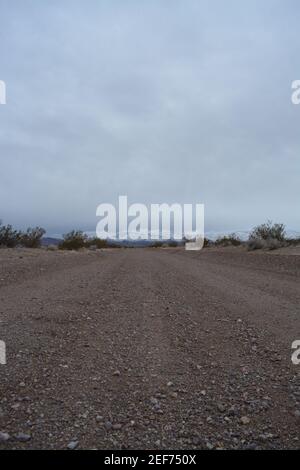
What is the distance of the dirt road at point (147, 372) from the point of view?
2.73 m

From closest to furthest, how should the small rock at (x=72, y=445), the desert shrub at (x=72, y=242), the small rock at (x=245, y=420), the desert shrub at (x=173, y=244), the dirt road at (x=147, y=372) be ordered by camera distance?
the small rock at (x=72, y=445)
the dirt road at (x=147, y=372)
the small rock at (x=245, y=420)
the desert shrub at (x=72, y=242)
the desert shrub at (x=173, y=244)

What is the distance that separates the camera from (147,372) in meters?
3.76

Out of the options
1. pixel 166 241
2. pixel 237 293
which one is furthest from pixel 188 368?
pixel 166 241

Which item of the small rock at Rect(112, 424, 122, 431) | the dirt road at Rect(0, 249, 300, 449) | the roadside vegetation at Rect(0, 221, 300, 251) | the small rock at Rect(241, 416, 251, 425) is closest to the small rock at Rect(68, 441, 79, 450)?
the dirt road at Rect(0, 249, 300, 449)

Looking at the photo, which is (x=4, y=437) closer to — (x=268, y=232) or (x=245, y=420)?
(x=245, y=420)

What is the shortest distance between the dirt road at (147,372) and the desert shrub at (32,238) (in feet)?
79.2

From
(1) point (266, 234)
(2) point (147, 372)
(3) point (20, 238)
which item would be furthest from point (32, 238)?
(2) point (147, 372)

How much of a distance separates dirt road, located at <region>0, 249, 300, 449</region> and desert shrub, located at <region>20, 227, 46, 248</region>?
2413 cm

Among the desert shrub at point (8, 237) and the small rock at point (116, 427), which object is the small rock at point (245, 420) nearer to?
the small rock at point (116, 427)

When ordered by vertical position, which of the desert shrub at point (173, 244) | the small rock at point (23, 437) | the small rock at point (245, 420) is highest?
the desert shrub at point (173, 244)

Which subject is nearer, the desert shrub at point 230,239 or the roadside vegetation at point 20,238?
the roadside vegetation at point 20,238

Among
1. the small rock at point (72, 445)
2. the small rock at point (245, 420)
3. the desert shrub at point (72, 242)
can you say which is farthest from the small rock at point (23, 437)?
the desert shrub at point (72, 242)

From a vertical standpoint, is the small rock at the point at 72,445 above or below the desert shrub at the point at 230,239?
below

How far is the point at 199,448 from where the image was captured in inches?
103
